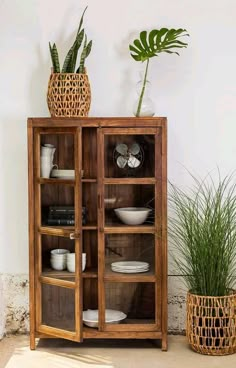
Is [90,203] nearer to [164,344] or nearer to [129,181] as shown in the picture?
[129,181]

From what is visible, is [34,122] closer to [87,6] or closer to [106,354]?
Answer: [87,6]

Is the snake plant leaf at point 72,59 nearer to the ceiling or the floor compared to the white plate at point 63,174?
nearer to the ceiling

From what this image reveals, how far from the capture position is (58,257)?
4.72 metres

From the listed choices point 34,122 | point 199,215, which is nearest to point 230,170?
point 199,215

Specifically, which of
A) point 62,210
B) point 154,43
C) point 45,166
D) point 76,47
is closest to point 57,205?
point 62,210

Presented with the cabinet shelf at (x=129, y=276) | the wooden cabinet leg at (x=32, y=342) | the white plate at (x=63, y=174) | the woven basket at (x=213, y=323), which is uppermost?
the white plate at (x=63, y=174)

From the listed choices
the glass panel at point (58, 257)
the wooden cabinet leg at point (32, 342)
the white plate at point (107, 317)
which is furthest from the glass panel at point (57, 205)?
the wooden cabinet leg at point (32, 342)

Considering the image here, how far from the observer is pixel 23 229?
5113 millimetres

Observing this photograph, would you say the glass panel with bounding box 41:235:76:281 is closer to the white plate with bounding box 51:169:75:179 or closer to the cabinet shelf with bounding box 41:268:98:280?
the cabinet shelf with bounding box 41:268:98:280

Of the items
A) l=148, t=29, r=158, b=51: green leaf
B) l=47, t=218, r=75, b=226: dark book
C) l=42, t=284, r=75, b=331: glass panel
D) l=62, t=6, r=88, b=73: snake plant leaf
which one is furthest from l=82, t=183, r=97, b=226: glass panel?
l=148, t=29, r=158, b=51: green leaf

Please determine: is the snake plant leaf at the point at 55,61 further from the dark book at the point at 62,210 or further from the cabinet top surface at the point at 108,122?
the dark book at the point at 62,210

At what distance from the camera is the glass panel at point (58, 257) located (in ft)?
15.4

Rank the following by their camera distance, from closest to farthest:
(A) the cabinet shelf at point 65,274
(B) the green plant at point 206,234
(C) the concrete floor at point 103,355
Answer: (C) the concrete floor at point 103,355 < (B) the green plant at point 206,234 < (A) the cabinet shelf at point 65,274

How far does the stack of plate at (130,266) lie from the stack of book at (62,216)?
0.35 meters
